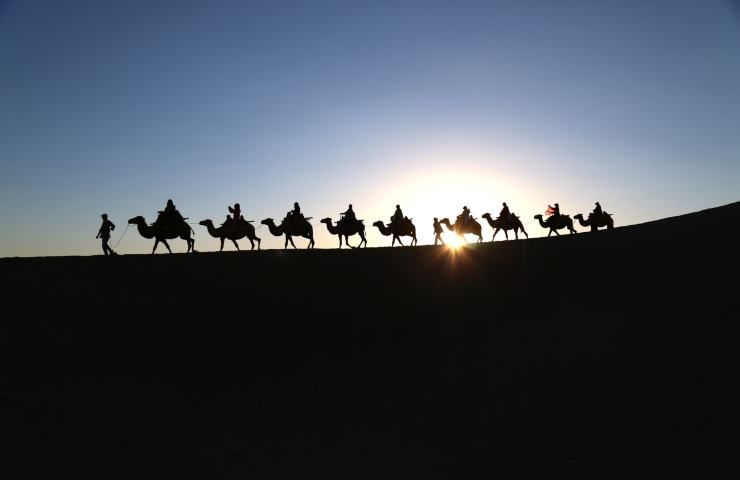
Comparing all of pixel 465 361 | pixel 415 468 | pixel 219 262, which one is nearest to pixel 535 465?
pixel 415 468

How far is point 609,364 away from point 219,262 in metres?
11.0

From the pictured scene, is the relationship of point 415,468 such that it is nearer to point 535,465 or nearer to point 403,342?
point 535,465

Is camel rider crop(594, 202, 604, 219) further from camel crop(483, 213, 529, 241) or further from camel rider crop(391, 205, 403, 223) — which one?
camel rider crop(391, 205, 403, 223)

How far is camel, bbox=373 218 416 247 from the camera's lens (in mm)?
25531

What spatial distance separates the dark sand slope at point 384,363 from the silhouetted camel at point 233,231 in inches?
194

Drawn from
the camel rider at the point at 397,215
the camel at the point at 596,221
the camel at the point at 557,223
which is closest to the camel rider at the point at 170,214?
the camel rider at the point at 397,215

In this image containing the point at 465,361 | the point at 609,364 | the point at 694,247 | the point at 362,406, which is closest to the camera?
the point at 609,364

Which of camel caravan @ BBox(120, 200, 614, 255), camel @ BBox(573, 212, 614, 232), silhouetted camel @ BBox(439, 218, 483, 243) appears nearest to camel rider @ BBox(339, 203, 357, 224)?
camel caravan @ BBox(120, 200, 614, 255)

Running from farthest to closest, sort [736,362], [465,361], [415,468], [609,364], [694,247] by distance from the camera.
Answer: [694,247], [465,361], [609,364], [736,362], [415,468]

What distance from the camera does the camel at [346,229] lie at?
77.8ft

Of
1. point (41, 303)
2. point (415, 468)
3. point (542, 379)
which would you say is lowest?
point (415, 468)

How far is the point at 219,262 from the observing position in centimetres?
1653

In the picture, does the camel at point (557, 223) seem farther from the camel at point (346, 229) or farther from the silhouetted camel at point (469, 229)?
the camel at point (346, 229)

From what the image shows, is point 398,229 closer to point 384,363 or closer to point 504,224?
point 504,224
